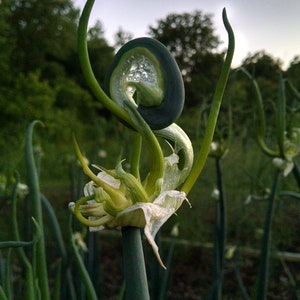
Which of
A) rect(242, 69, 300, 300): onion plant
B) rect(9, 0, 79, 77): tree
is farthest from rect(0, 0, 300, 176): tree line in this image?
rect(242, 69, 300, 300): onion plant

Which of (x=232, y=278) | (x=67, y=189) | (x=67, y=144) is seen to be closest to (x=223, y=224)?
(x=232, y=278)

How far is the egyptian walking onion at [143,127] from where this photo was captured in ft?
1.01

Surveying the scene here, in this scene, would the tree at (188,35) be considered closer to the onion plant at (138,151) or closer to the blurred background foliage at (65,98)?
the blurred background foliage at (65,98)

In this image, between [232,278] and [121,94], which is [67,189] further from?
[121,94]

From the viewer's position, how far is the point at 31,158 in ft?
2.06

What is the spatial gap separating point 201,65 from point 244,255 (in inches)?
283

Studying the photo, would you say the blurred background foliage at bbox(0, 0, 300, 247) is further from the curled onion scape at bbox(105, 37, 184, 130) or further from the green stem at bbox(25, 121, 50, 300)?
the curled onion scape at bbox(105, 37, 184, 130)

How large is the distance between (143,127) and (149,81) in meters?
0.04

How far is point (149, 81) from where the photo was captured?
1.07ft

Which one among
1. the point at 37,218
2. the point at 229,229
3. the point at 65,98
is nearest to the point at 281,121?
the point at 37,218

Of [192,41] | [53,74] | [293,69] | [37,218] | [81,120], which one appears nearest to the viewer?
[37,218]

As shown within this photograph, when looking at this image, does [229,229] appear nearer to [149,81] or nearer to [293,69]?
[293,69]

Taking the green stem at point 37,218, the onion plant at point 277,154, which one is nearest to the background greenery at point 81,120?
the onion plant at point 277,154

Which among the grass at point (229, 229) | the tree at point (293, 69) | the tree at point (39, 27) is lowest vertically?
the grass at point (229, 229)
